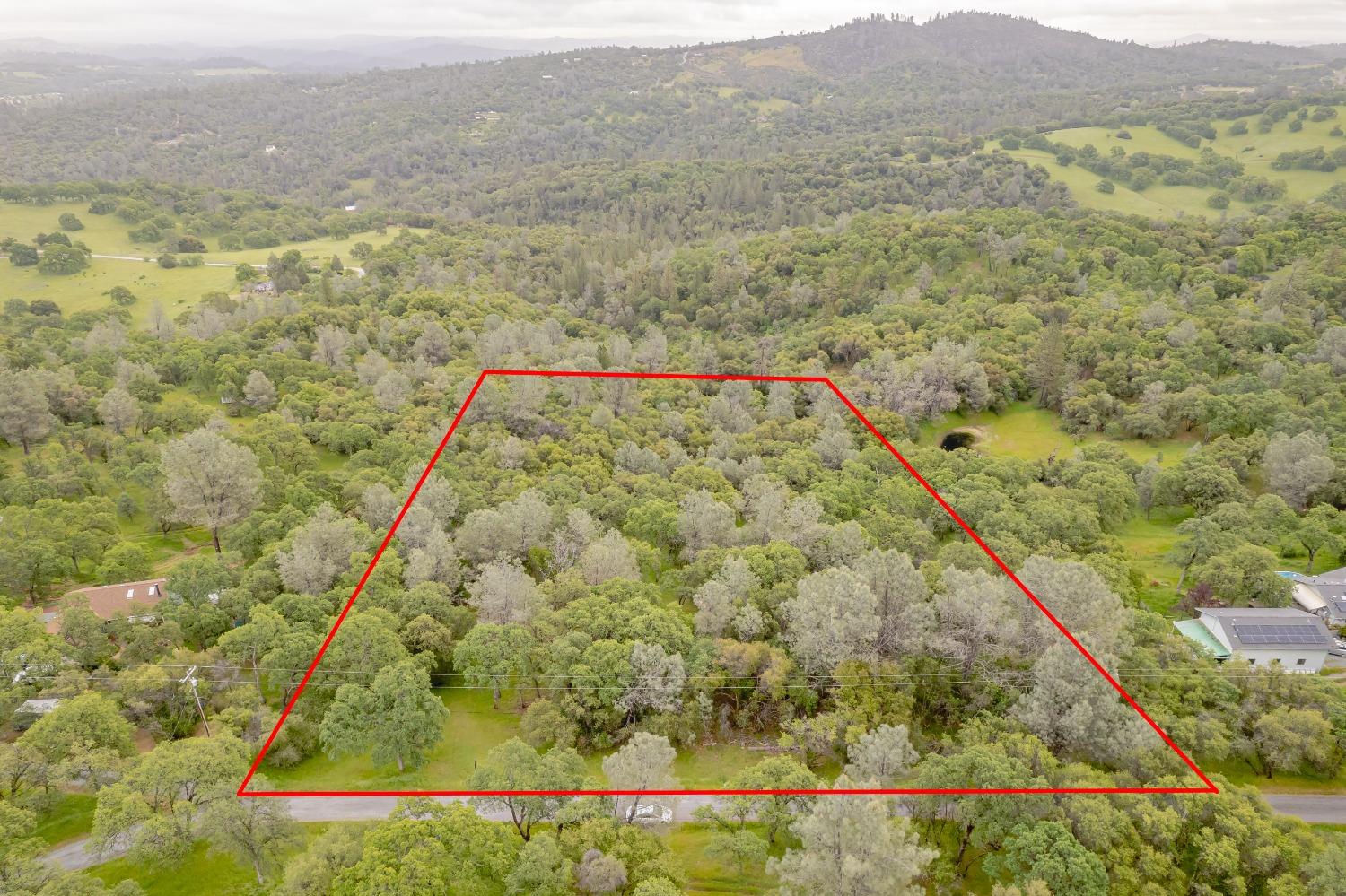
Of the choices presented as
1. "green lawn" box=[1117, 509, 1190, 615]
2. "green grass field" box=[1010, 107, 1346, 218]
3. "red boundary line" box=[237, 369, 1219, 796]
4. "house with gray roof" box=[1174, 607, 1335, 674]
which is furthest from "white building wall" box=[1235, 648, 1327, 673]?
"green grass field" box=[1010, 107, 1346, 218]

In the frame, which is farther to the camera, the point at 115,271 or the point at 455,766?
the point at 115,271

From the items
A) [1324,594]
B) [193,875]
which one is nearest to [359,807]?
[193,875]

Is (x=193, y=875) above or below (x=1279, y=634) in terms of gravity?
below

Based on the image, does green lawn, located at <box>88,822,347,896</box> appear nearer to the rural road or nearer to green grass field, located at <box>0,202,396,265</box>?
the rural road

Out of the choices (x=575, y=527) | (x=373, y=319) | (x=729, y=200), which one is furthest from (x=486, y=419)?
(x=729, y=200)

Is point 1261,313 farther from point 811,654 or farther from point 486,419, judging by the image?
point 486,419

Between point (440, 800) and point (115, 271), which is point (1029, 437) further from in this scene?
point (115, 271)
